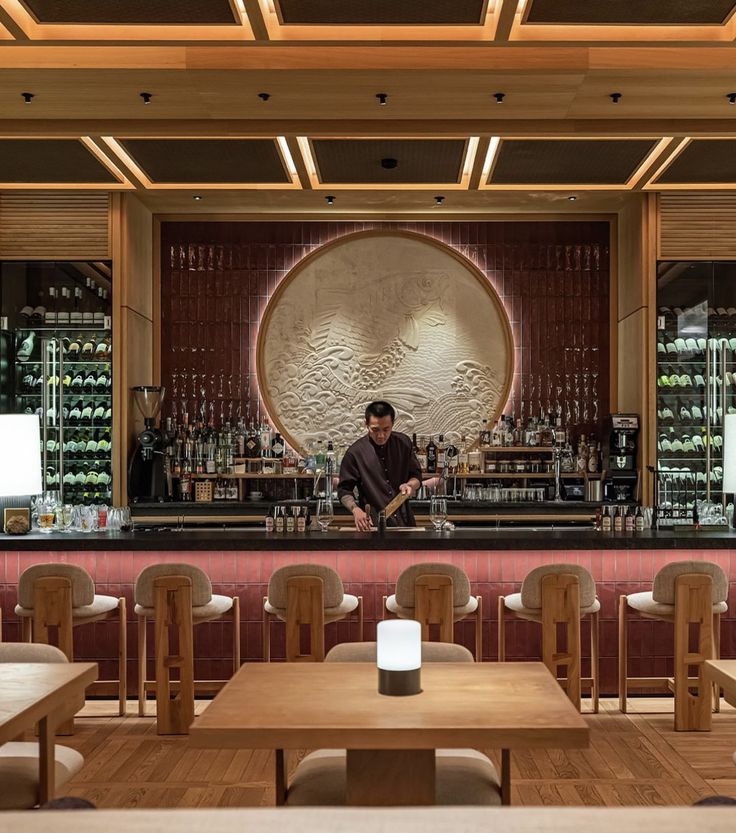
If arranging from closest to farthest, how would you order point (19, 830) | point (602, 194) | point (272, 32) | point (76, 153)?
point (19, 830), point (272, 32), point (76, 153), point (602, 194)

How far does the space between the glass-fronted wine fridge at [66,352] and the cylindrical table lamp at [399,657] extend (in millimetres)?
5684

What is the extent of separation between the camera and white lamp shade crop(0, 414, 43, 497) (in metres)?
5.26

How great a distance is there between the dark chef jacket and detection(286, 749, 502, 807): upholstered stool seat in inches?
133

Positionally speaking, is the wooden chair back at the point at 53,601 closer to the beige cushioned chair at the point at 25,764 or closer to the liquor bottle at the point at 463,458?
the beige cushioned chair at the point at 25,764

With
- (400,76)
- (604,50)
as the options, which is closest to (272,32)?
(400,76)

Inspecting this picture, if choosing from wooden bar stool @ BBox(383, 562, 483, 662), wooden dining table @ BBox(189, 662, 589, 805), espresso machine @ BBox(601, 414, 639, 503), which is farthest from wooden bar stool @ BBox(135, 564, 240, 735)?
espresso machine @ BBox(601, 414, 639, 503)

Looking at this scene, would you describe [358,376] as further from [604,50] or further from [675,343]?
[604,50]

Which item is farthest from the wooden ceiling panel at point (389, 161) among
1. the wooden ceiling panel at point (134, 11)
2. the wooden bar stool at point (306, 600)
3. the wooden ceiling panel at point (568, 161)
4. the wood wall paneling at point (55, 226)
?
the wooden bar stool at point (306, 600)

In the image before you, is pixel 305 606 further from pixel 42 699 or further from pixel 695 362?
pixel 695 362

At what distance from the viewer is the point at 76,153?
676cm

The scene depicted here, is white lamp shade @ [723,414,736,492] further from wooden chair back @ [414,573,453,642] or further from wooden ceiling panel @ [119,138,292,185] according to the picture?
wooden ceiling panel @ [119,138,292,185]

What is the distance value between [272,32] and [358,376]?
13.5ft

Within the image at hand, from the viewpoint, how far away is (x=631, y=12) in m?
4.88

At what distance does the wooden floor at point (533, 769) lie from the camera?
4.06 m
